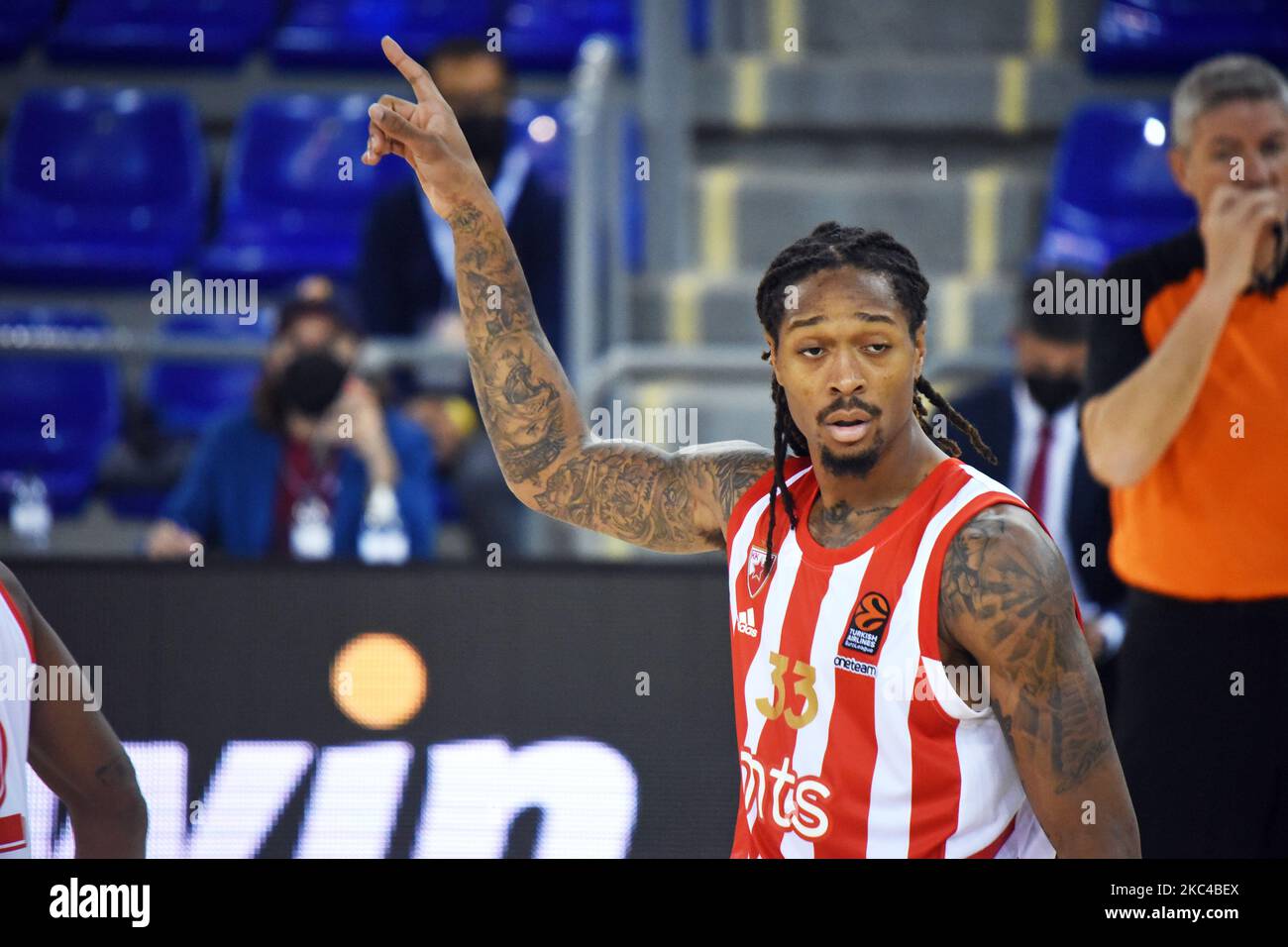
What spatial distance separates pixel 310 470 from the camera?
481 centimetres

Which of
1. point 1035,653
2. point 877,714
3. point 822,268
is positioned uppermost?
point 822,268

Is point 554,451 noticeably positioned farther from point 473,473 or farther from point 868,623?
point 473,473

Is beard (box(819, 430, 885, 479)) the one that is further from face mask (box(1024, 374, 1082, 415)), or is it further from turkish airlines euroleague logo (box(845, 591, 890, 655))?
face mask (box(1024, 374, 1082, 415))

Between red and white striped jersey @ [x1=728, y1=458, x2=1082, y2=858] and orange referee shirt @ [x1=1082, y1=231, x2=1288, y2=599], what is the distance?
117 cm

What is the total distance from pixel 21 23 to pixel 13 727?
5592mm

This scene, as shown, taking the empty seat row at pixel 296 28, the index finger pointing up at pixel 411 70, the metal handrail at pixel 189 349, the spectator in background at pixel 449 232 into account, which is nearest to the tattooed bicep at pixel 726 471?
the index finger pointing up at pixel 411 70

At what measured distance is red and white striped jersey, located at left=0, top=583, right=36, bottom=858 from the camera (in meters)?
2.68

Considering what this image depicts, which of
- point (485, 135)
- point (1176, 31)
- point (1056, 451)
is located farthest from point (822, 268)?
point (1176, 31)

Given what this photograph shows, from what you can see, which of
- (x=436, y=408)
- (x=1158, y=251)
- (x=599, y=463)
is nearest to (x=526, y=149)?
(x=436, y=408)

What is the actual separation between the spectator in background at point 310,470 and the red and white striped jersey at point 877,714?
2.36m

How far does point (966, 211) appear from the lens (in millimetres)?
6367

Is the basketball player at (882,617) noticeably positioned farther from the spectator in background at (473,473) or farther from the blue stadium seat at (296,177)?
the blue stadium seat at (296,177)
